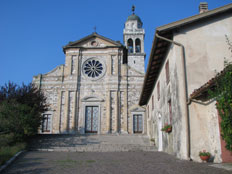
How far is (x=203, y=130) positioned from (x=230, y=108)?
3097 mm

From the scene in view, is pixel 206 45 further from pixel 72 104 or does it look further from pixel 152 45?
pixel 72 104

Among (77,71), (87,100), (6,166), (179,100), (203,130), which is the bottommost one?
(6,166)

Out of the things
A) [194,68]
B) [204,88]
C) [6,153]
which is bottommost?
[6,153]

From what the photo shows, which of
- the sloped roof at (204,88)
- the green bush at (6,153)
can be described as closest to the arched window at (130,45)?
the green bush at (6,153)

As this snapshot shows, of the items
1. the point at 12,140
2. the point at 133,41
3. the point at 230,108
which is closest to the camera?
the point at 230,108

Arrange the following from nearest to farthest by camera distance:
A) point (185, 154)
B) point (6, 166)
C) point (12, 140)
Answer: point (6, 166)
point (185, 154)
point (12, 140)

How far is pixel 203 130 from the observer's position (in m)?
8.36

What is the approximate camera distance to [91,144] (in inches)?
638

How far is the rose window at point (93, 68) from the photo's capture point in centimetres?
2547

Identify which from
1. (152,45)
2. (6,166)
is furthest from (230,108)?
(6,166)

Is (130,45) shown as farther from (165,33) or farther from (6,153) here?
(6,153)

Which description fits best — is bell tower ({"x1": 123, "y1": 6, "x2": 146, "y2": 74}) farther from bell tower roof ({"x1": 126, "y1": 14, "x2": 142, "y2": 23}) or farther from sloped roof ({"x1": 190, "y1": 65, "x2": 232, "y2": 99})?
sloped roof ({"x1": 190, "y1": 65, "x2": 232, "y2": 99})

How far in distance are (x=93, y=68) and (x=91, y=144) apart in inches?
436

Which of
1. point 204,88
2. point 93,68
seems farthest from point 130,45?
point 204,88
